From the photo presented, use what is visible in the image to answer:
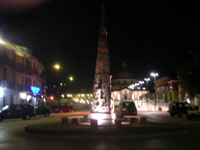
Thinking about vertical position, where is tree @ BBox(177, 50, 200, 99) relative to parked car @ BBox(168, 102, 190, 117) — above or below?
above

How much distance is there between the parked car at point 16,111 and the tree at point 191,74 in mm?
21935

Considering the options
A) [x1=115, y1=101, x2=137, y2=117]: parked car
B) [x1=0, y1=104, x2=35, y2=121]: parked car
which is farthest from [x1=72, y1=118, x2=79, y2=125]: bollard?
[x1=0, y1=104, x2=35, y2=121]: parked car

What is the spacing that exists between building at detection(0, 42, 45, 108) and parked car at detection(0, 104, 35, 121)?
8972mm

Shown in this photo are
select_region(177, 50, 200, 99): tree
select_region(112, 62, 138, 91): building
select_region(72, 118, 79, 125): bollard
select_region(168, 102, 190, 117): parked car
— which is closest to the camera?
select_region(72, 118, 79, 125): bollard

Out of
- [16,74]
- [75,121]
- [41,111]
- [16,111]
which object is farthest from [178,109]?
[16,74]

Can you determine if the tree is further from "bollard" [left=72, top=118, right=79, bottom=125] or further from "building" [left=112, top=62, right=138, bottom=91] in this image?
"building" [left=112, top=62, right=138, bottom=91]

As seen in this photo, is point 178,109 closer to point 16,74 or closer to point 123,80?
point 16,74

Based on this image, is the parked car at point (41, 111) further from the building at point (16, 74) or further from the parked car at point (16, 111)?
the building at point (16, 74)

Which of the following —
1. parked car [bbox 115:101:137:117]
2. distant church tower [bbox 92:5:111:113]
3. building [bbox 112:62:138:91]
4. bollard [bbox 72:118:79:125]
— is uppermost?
building [bbox 112:62:138:91]

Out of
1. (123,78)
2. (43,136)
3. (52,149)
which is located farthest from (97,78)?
(123,78)

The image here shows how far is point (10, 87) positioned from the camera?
48906mm

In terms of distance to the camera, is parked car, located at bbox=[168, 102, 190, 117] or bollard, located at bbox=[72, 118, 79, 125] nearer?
bollard, located at bbox=[72, 118, 79, 125]

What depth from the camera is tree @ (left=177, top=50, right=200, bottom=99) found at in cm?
4312

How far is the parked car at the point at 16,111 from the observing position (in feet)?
106
